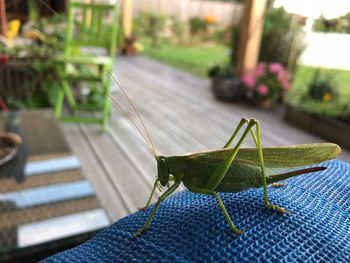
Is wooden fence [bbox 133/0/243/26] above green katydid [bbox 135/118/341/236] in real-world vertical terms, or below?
above

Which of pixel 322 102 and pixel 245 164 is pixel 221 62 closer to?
pixel 322 102

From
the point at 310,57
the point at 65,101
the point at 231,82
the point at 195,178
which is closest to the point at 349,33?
the point at 310,57

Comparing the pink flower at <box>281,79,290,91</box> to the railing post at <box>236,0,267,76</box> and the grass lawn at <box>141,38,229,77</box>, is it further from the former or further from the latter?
the grass lawn at <box>141,38,229,77</box>

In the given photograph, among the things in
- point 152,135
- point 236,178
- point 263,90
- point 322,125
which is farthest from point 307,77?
point 236,178

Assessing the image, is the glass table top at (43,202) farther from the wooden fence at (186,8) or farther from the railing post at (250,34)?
the wooden fence at (186,8)

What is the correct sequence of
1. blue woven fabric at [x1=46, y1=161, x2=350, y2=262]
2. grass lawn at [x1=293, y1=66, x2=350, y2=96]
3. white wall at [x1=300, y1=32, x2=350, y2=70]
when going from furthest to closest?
grass lawn at [x1=293, y1=66, x2=350, y2=96] → white wall at [x1=300, y1=32, x2=350, y2=70] → blue woven fabric at [x1=46, y1=161, x2=350, y2=262]

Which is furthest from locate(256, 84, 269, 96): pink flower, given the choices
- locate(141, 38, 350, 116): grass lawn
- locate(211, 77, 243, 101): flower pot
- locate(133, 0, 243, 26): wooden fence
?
locate(133, 0, 243, 26): wooden fence
